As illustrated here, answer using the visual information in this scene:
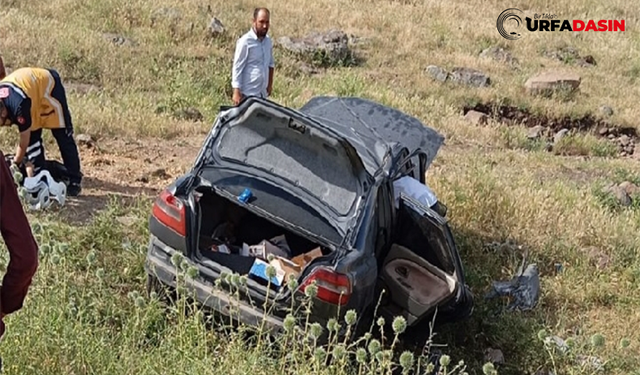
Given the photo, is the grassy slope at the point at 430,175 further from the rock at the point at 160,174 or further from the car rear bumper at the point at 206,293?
the rock at the point at 160,174

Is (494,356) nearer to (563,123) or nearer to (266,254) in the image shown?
(266,254)

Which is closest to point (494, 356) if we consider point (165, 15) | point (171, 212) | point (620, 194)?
point (171, 212)

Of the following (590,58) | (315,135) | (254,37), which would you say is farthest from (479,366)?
(590,58)

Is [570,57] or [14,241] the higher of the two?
[14,241]

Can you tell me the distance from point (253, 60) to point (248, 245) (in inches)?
146

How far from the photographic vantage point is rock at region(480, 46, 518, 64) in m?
18.8

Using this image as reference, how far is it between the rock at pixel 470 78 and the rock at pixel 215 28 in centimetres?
498

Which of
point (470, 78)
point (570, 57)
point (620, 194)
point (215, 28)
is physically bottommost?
point (570, 57)

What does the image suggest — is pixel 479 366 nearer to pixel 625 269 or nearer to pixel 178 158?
pixel 625 269

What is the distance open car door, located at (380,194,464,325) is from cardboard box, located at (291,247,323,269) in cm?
71

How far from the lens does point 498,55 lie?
18.9 meters

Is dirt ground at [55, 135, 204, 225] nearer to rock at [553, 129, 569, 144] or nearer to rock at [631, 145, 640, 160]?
rock at [553, 129, 569, 144]

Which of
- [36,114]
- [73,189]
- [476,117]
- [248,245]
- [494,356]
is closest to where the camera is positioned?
[248,245]

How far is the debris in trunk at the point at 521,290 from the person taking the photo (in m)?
6.75
